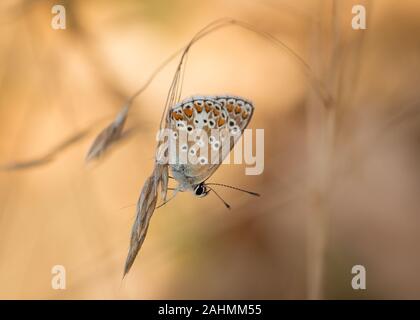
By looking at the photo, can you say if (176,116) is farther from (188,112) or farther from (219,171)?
(219,171)

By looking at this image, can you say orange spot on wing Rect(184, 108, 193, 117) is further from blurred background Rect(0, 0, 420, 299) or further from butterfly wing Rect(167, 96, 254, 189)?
blurred background Rect(0, 0, 420, 299)

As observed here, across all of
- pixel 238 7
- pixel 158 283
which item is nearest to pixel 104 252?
pixel 158 283

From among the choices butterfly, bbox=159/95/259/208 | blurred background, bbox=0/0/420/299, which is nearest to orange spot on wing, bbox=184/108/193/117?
butterfly, bbox=159/95/259/208

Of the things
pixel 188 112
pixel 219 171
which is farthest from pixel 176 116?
→ pixel 219 171

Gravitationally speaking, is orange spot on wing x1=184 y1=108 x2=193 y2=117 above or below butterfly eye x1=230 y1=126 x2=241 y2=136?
above

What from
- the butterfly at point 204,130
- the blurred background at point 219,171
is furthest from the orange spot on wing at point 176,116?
the blurred background at point 219,171
